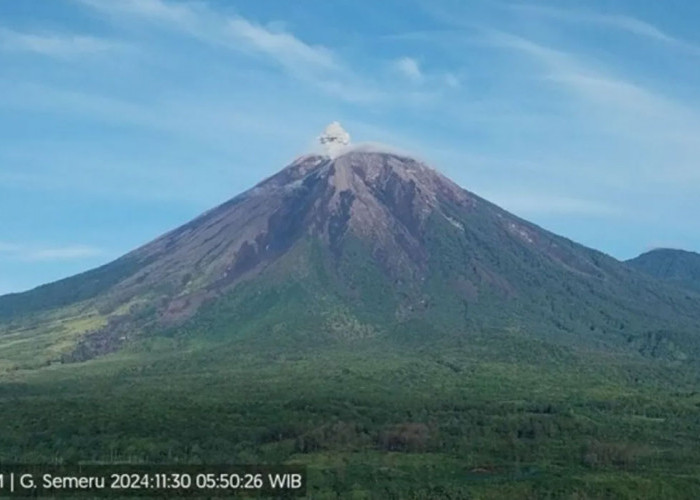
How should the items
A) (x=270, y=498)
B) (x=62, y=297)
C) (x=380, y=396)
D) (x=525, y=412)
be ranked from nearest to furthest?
(x=270, y=498), (x=525, y=412), (x=380, y=396), (x=62, y=297)

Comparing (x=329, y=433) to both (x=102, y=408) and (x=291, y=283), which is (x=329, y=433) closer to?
(x=102, y=408)

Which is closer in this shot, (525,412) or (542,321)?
(525,412)


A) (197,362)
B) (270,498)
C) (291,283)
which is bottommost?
(270,498)

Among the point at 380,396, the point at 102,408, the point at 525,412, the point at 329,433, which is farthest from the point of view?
the point at 380,396

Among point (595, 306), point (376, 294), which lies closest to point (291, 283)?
point (376, 294)

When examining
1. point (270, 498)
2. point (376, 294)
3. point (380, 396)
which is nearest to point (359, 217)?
point (376, 294)

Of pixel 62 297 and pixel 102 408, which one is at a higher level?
pixel 62 297
